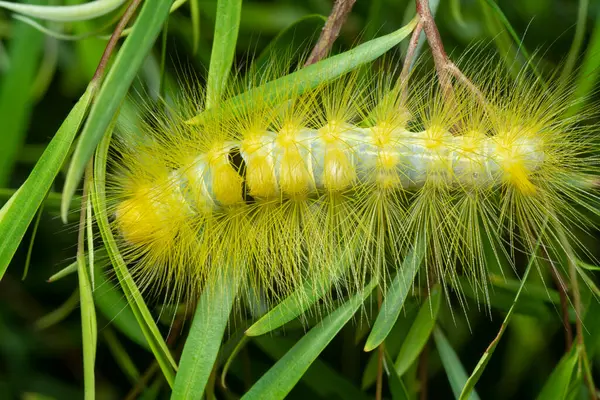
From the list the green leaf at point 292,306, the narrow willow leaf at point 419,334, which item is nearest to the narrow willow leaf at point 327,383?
the narrow willow leaf at point 419,334

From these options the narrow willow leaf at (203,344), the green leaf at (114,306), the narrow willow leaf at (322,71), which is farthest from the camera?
the green leaf at (114,306)

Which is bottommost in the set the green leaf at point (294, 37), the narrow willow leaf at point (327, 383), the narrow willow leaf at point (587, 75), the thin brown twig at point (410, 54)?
the narrow willow leaf at point (327, 383)

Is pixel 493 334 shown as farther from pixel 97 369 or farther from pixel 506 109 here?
pixel 97 369

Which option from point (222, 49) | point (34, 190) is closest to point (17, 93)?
point (34, 190)

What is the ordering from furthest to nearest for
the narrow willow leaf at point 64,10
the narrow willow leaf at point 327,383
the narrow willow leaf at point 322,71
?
the narrow willow leaf at point 327,383 → the narrow willow leaf at point 322,71 → the narrow willow leaf at point 64,10

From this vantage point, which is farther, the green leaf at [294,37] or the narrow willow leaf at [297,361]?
the green leaf at [294,37]

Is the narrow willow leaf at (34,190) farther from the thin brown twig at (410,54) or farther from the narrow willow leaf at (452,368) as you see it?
the narrow willow leaf at (452,368)

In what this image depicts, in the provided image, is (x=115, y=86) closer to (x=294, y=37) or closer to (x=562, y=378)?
(x=294, y=37)
